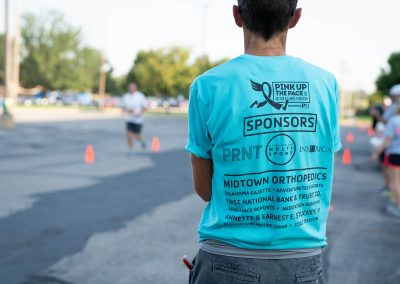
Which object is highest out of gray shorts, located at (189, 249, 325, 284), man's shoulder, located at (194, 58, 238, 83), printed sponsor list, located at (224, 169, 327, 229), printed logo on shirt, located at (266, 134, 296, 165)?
man's shoulder, located at (194, 58, 238, 83)

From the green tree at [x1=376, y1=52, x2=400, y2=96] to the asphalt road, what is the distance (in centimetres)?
6788

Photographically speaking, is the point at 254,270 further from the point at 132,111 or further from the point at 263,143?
the point at 132,111

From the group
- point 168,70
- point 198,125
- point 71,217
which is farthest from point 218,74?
point 168,70

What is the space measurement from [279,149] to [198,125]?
28 cm

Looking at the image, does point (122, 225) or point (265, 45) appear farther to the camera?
point (122, 225)

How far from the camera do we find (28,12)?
239ft

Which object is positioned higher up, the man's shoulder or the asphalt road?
the man's shoulder

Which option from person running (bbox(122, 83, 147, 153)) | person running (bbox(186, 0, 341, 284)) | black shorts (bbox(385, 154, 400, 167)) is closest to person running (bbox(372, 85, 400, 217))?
black shorts (bbox(385, 154, 400, 167))

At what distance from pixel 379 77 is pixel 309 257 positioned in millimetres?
81246

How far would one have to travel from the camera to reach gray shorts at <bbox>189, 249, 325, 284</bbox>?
157 centimetres

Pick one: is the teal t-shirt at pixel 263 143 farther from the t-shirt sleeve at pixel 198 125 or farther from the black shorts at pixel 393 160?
the black shorts at pixel 393 160

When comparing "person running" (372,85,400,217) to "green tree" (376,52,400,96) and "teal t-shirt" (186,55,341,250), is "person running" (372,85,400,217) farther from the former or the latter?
"green tree" (376,52,400,96)

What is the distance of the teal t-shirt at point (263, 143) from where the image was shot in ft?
5.07

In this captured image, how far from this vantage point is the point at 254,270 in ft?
5.16
